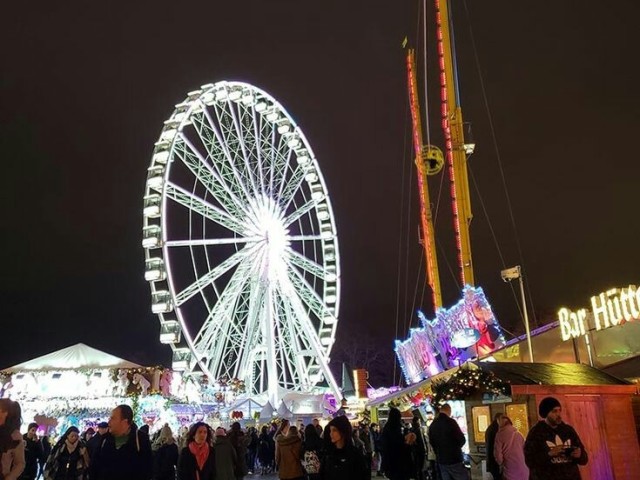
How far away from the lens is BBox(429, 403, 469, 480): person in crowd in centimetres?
770

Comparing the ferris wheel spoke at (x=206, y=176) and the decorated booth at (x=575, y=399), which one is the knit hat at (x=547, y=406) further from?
the ferris wheel spoke at (x=206, y=176)

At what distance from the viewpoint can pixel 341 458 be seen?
17.0 ft

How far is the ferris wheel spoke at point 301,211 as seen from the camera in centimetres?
2416

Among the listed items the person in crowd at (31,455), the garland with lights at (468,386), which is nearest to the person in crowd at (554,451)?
the garland with lights at (468,386)

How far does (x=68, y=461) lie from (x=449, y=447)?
15.2 ft

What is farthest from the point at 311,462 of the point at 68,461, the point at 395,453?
the point at 68,461

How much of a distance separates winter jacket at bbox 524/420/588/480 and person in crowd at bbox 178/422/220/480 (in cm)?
269

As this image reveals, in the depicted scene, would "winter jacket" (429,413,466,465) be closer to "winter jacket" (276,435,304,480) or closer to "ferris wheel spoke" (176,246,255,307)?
"winter jacket" (276,435,304,480)

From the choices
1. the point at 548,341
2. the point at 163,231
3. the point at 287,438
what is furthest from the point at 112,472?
the point at 163,231

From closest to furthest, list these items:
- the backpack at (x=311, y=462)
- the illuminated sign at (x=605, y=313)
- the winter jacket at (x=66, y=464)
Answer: the backpack at (x=311, y=462)
the winter jacket at (x=66, y=464)
the illuminated sign at (x=605, y=313)

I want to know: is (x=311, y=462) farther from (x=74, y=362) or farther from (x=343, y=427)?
(x=74, y=362)

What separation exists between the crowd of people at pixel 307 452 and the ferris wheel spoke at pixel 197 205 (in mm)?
11097

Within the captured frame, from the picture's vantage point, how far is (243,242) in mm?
22734

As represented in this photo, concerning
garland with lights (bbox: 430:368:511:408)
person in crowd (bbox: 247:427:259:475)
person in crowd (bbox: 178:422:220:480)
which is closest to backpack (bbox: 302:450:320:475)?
person in crowd (bbox: 178:422:220:480)
